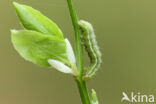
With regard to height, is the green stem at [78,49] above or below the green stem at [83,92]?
above

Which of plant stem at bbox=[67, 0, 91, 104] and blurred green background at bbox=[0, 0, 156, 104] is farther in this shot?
blurred green background at bbox=[0, 0, 156, 104]

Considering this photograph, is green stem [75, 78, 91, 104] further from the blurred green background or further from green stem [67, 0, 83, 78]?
the blurred green background

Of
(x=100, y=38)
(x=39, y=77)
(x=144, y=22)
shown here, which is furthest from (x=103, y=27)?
(x=39, y=77)

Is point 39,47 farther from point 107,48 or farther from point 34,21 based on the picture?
point 107,48

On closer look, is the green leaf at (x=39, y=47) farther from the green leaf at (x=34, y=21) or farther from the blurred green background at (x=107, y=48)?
the blurred green background at (x=107, y=48)

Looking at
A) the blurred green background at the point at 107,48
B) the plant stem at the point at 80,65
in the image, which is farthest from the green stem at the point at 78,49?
the blurred green background at the point at 107,48

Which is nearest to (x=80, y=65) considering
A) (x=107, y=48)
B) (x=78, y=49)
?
(x=78, y=49)

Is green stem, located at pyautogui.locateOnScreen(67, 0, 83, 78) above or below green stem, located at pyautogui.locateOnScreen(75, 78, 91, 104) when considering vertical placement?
above

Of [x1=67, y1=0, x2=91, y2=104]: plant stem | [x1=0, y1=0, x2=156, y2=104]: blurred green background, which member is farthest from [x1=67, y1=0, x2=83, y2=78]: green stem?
[x1=0, y1=0, x2=156, y2=104]: blurred green background
